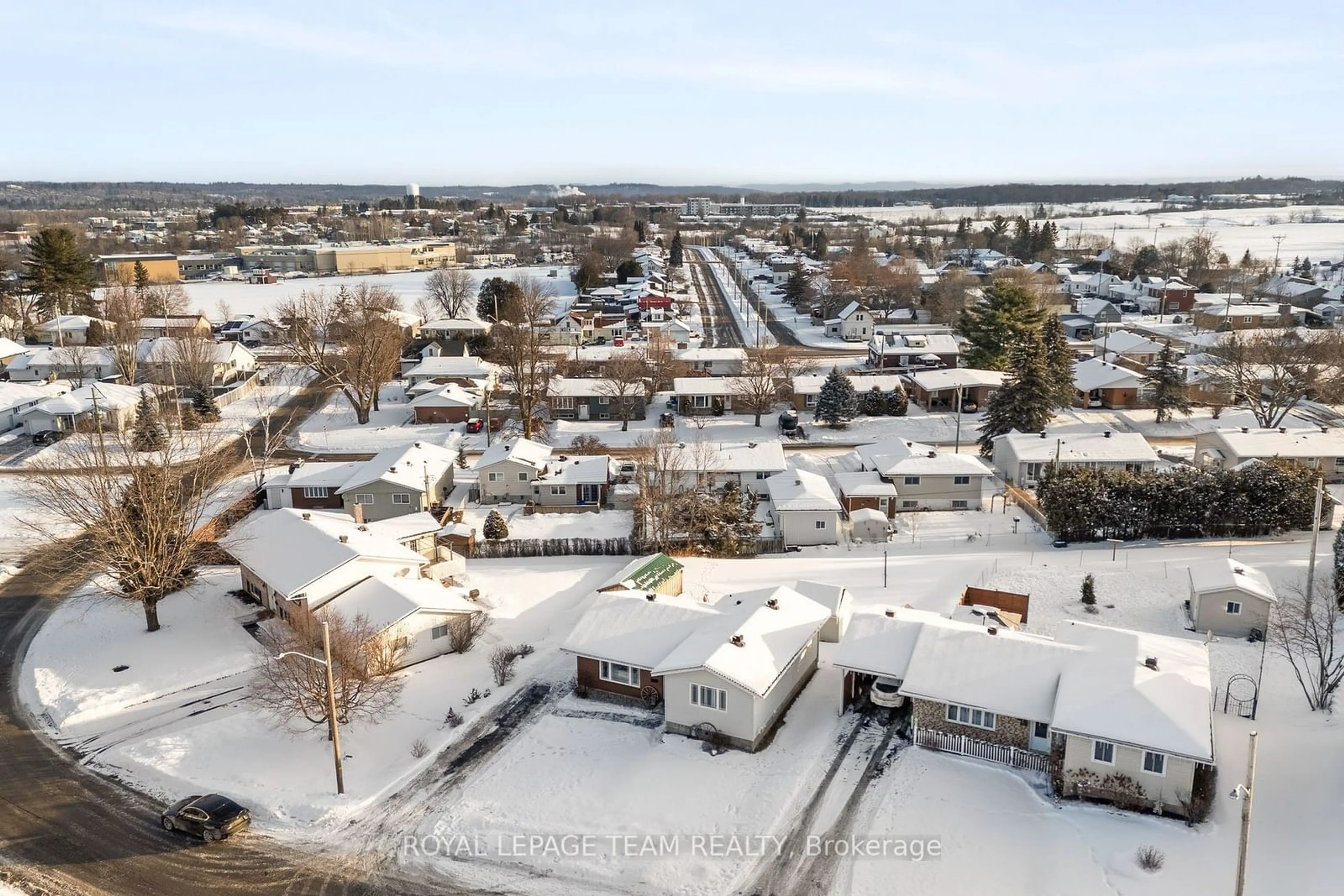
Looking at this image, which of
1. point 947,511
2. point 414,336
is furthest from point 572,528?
point 414,336

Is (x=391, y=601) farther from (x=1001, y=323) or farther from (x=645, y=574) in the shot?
(x=1001, y=323)

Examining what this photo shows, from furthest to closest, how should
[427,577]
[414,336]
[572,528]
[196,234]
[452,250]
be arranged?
[196,234] → [452,250] → [414,336] → [572,528] → [427,577]

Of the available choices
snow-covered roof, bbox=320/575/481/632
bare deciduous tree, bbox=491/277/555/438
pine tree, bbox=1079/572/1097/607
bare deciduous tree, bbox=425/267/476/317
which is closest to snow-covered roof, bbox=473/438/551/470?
bare deciduous tree, bbox=491/277/555/438

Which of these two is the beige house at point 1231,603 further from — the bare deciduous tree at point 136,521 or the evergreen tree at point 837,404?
the bare deciduous tree at point 136,521

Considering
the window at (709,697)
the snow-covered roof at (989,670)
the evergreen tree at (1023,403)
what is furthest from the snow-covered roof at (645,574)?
the evergreen tree at (1023,403)

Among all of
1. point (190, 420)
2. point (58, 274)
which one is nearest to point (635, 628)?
point (190, 420)

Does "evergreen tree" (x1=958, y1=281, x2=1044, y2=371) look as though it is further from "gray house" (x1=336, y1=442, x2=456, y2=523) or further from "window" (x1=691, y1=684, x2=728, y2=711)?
"window" (x1=691, y1=684, x2=728, y2=711)

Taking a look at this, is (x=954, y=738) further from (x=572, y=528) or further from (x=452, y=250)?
(x=452, y=250)
